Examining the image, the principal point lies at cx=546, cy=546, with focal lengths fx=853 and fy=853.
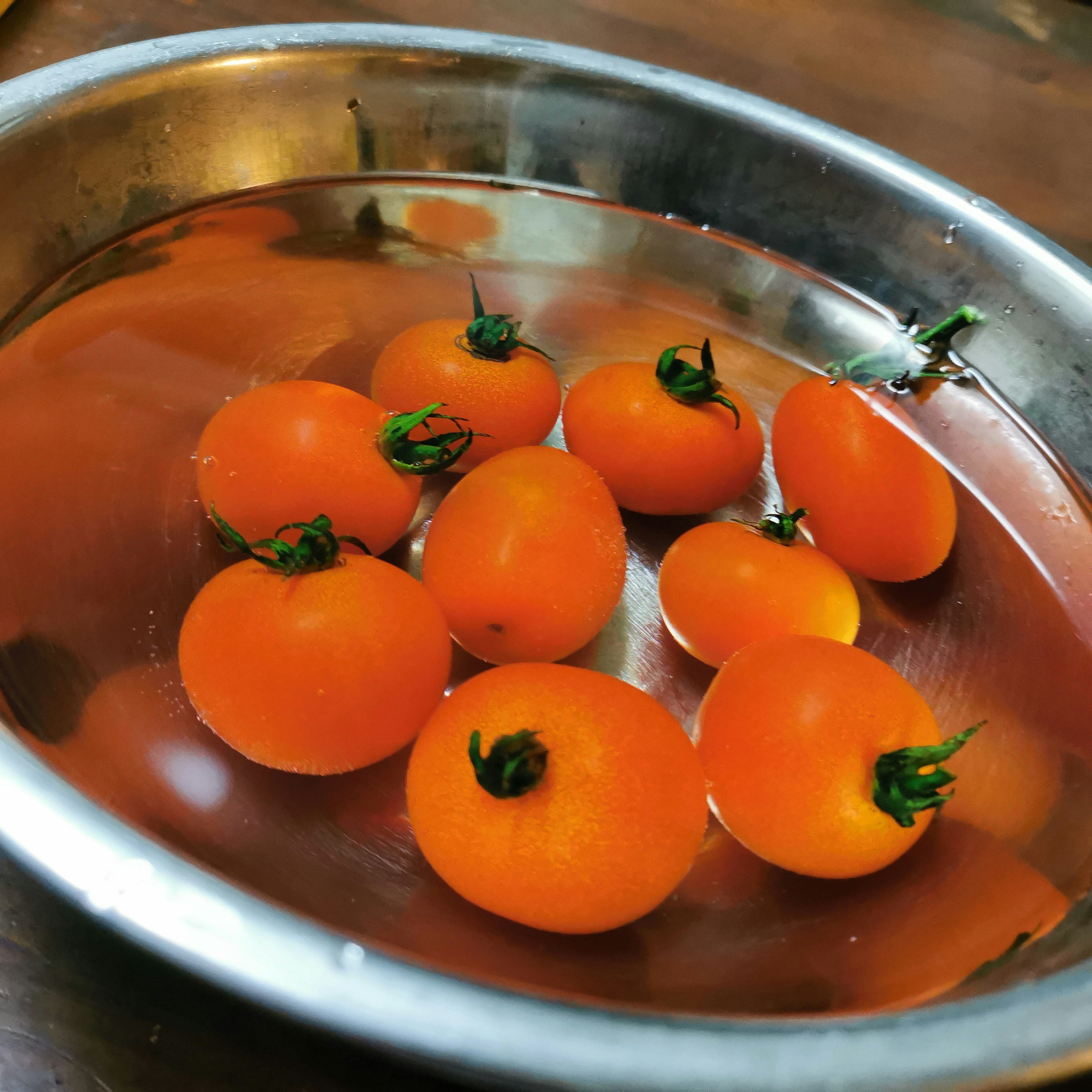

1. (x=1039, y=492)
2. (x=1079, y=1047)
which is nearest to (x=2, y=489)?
(x=1079, y=1047)

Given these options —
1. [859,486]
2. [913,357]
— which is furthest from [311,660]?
[913,357]

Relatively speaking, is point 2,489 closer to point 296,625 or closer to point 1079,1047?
point 296,625

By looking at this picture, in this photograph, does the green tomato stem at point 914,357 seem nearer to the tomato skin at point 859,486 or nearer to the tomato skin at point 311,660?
the tomato skin at point 859,486

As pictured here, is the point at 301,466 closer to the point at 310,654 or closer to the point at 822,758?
the point at 310,654

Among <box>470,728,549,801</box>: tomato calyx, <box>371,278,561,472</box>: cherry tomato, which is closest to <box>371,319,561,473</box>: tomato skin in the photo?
<box>371,278,561,472</box>: cherry tomato

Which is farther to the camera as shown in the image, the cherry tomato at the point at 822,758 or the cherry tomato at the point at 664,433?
the cherry tomato at the point at 664,433

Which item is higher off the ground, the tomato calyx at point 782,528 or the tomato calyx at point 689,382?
the tomato calyx at point 689,382

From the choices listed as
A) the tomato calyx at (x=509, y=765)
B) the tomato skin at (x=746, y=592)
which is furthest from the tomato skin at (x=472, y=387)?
the tomato calyx at (x=509, y=765)
